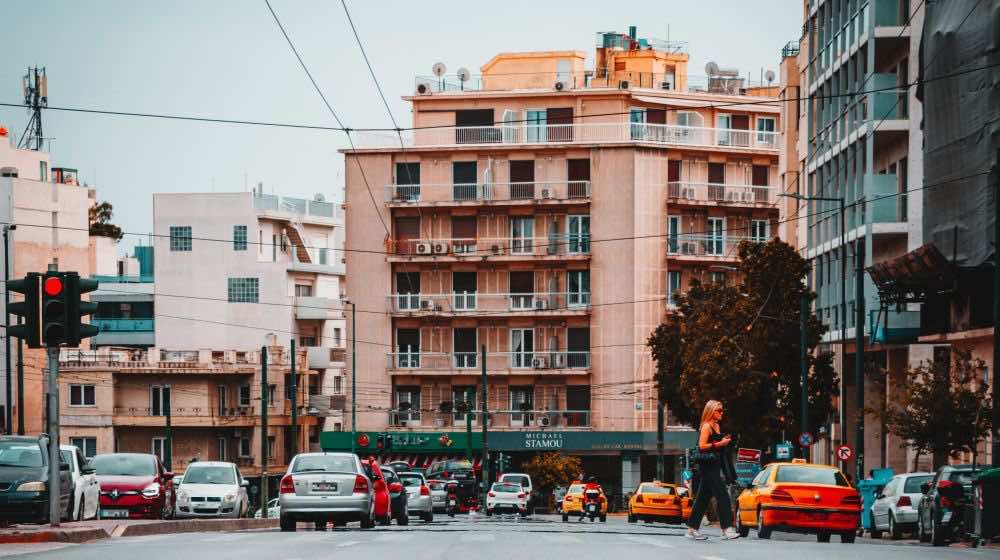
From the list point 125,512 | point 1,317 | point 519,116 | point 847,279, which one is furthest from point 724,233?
point 125,512

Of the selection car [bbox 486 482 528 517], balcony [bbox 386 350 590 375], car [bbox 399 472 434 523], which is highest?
balcony [bbox 386 350 590 375]

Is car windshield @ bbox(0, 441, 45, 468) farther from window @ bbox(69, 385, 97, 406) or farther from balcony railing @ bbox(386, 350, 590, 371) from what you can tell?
window @ bbox(69, 385, 97, 406)

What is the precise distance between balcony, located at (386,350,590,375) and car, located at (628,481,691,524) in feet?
102

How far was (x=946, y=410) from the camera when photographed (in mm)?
41156

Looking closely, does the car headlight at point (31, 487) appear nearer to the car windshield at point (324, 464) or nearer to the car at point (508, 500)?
the car windshield at point (324, 464)

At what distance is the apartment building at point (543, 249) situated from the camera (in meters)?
81.8

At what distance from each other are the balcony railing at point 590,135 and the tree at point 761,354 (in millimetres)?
26222

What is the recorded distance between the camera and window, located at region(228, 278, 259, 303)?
99.3 metres

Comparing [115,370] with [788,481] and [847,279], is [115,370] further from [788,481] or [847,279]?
[788,481]

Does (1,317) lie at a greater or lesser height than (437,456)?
greater

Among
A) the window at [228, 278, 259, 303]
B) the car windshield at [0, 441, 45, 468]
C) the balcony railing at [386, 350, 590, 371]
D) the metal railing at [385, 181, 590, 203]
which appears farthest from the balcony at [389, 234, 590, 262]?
the car windshield at [0, 441, 45, 468]

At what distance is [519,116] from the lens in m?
83.5

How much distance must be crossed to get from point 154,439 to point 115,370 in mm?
3967

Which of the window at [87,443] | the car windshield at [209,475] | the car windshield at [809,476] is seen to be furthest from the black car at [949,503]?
the window at [87,443]
